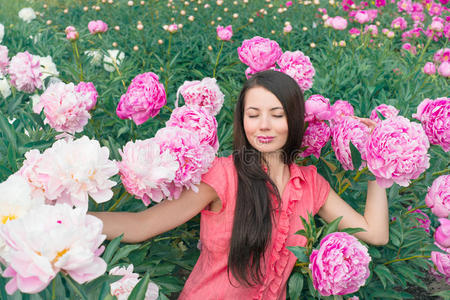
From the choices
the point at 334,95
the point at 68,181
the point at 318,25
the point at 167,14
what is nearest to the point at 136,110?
the point at 68,181

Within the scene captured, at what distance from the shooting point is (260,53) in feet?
5.34

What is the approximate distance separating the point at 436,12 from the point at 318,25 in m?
1.29

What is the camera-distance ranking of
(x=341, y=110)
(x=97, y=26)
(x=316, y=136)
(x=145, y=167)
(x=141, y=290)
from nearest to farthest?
1. (x=141, y=290)
2. (x=145, y=167)
3. (x=316, y=136)
4. (x=341, y=110)
5. (x=97, y=26)

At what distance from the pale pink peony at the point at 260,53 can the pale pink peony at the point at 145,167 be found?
812 millimetres

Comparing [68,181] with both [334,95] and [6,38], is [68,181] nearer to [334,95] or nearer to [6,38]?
[334,95]

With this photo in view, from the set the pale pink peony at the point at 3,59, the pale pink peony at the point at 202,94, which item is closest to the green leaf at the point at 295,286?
the pale pink peony at the point at 202,94

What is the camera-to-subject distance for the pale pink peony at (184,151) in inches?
41.3

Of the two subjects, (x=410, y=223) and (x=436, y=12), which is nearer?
(x=410, y=223)

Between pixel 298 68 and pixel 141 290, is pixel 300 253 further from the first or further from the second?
pixel 298 68

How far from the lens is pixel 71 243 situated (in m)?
0.62

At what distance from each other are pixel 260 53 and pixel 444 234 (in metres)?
0.91

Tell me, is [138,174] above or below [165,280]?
above

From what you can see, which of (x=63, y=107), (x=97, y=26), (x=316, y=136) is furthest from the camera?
(x=97, y=26)

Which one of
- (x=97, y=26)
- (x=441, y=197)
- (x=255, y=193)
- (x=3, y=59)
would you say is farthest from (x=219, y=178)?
(x=97, y=26)
